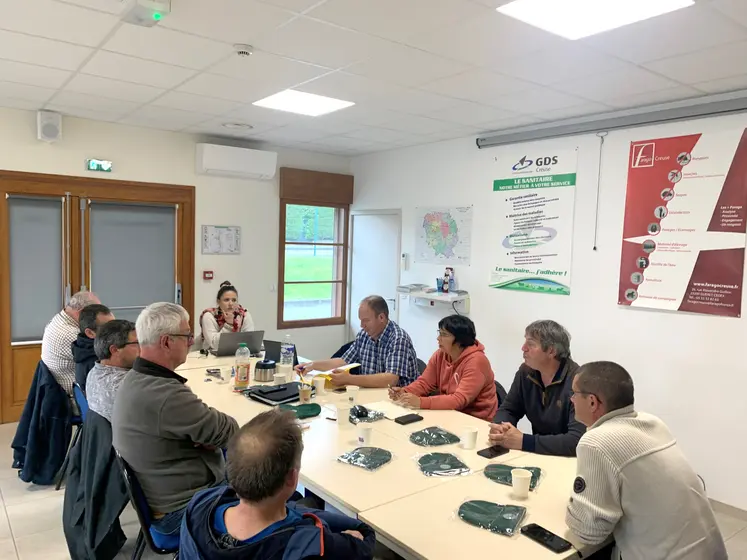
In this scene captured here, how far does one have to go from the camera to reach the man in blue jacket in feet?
4.18

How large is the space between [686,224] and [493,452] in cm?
245

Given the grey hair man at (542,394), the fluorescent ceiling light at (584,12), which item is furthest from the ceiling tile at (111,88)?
the grey hair man at (542,394)

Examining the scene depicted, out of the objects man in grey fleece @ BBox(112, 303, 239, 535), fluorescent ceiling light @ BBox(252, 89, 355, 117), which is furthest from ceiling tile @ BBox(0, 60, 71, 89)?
man in grey fleece @ BBox(112, 303, 239, 535)

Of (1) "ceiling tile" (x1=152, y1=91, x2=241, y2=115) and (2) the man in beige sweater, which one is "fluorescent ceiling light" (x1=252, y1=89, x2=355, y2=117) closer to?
(1) "ceiling tile" (x1=152, y1=91, x2=241, y2=115)

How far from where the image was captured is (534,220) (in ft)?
15.4

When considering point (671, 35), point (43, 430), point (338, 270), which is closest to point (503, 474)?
point (671, 35)

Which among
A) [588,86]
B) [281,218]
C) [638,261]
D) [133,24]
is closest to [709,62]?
[588,86]

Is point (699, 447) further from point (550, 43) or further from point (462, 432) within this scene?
point (550, 43)

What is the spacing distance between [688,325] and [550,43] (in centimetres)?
222

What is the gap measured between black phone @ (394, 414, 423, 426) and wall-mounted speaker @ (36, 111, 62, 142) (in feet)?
12.9

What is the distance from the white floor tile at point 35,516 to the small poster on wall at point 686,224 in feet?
13.4

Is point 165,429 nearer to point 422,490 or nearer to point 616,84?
point 422,490

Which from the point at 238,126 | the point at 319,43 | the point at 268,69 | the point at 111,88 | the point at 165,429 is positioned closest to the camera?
the point at 165,429

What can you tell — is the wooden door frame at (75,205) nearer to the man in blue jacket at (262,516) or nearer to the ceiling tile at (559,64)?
the ceiling tile at (559,64)
